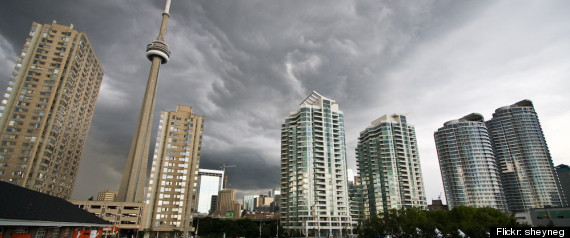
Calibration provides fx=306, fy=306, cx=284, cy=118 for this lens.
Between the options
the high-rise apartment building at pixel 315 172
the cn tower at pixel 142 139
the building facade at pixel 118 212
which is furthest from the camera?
the cn tower at pixel 142 139

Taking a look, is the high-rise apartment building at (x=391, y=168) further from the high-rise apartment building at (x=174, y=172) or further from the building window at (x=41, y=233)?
the building window at (x=41, y=233)

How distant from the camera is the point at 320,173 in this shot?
139625 millimetres

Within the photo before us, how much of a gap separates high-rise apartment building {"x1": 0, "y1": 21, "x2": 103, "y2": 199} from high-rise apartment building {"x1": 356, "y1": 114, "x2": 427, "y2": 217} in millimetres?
141905

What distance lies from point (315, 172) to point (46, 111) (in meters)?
106

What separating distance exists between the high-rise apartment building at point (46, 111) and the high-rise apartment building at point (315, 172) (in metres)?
91.3

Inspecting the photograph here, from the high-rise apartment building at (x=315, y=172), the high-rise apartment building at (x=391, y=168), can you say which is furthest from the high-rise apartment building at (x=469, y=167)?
the high-rise apartment building at (x=315, y=172)

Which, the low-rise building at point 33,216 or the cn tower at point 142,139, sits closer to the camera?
the low-rise building at point 33,216

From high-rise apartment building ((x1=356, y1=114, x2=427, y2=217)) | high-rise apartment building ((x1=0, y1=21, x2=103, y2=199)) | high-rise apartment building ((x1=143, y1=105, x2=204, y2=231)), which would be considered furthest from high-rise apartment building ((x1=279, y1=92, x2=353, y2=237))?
high-rise apartment building ((x1=0, y1=21, x2=103, y2=199))

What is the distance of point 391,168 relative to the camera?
158m

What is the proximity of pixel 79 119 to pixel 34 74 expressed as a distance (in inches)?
1064

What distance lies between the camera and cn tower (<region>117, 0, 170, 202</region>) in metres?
136

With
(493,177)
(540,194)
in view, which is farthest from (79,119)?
(540,194)

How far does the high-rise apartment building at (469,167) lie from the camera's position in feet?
575

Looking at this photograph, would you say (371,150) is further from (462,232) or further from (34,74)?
(34,74)
